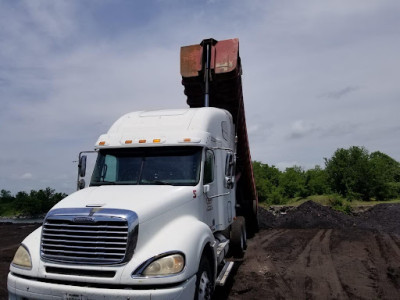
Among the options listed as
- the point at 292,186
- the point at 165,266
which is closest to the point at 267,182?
the point at 292,186

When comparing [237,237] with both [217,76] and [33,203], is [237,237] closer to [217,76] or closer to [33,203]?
[217,76]

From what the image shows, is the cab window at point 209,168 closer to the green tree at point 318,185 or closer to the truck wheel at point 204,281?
the truck wheel at point 204,281

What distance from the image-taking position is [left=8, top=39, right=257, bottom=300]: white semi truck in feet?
12.2

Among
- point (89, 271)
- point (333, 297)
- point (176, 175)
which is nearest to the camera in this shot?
point (89, 271)

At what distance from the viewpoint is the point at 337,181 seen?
108ft

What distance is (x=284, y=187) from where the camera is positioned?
34.8 meters

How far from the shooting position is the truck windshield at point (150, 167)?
522 cm

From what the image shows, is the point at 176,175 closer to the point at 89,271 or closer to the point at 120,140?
the point at 120,140

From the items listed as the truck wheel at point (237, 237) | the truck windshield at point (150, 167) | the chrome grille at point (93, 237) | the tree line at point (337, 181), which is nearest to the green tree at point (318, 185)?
the tree line at point (337, 181)

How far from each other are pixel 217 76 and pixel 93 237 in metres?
5.59

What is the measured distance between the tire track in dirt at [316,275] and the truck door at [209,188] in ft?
6.57

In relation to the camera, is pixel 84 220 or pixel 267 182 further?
pixel 267 182

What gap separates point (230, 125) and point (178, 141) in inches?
119

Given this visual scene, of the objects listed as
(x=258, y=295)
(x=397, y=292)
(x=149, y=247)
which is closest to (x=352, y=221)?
(x=397, y=292)
